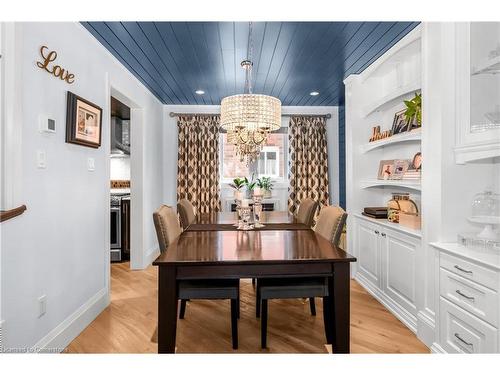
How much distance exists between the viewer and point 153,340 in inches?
86.1

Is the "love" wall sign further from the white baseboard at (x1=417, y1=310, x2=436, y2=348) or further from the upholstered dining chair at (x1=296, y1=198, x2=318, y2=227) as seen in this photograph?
the white baseboard at (x1=417, y1=310, x2=436, y2=348)

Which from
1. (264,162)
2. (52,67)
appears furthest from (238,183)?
(52,67)

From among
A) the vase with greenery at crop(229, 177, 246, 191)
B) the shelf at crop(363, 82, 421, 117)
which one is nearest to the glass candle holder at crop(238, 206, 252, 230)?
the shelf at crop(363, 82, 421, 117)

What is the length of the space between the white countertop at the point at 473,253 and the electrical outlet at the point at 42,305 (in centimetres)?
255

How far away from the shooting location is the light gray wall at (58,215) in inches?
68.1

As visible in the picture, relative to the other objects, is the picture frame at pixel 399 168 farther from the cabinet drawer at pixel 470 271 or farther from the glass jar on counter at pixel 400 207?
the cabinet drawer at pixel 470 271

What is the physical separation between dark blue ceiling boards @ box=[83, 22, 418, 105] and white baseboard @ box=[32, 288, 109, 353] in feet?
7.48

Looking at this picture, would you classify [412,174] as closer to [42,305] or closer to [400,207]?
[400,207]

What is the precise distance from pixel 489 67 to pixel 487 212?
2.80 ft

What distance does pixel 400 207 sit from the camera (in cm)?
278

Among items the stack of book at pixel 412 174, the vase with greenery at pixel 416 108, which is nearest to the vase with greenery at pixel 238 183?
the stack of book at pixel 412 174
